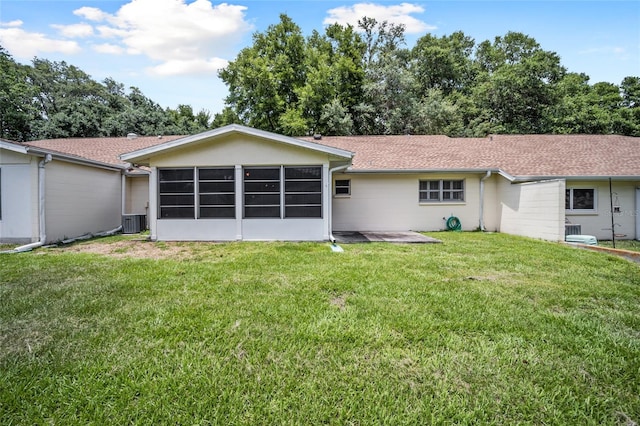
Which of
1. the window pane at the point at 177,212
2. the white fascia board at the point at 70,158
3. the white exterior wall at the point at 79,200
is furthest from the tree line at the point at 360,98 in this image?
the window pane at the point at 177,212

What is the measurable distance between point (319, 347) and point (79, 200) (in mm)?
11024

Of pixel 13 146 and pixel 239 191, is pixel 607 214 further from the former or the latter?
pixel 13 146

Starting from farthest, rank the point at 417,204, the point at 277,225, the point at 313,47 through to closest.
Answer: the point at 313,47 < the point at 417,204 < the point at 277,225

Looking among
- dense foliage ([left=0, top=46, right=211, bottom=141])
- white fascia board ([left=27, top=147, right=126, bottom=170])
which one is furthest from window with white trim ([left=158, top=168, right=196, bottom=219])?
dense foliage ([left=0, top=46, right=211, bottom=141])

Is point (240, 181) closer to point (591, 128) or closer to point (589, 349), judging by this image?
point (589, 349)

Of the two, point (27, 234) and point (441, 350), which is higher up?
point (27, 234)

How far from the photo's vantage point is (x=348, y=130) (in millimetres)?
21484

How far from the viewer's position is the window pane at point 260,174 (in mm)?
9398

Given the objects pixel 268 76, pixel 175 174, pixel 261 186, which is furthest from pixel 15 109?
pixel 261 186

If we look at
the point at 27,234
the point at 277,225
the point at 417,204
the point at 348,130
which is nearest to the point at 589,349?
the point at 277,225

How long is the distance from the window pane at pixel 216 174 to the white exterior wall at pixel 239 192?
17 centimetres

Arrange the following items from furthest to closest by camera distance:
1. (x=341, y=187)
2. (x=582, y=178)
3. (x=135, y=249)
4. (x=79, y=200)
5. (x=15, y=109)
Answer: (x=15, y=109), (x=341, y=187), (x=582, y=178), (x=79, y=200), (x=135, y=249)

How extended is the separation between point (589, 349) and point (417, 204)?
9.70 meters

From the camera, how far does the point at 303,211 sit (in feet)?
31.0
